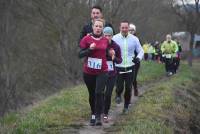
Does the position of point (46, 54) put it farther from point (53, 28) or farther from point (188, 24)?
point (188, 24)

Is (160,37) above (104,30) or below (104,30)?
above

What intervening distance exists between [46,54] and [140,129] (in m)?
23.4

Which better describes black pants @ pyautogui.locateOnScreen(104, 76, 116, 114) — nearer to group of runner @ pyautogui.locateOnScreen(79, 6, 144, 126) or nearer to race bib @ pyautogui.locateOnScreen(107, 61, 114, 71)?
group of runner @ pyautogui.locateOnScreen(79, 6, 144, 126)

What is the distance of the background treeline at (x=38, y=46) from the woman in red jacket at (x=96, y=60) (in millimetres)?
19317

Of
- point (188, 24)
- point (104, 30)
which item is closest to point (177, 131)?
point (104, 30)

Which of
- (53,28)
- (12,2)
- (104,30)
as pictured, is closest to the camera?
(104,30)

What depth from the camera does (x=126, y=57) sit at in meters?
12.8

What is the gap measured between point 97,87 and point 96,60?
0.53m

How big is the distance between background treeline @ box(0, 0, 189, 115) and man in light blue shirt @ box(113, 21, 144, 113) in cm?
1735

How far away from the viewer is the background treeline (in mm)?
31047

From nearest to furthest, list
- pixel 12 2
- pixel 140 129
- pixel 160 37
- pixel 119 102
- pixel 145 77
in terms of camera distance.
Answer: pixel 140 129 < pixel 119 102 < pixel 145 77 < pixel 12 2 < pixel 160 37

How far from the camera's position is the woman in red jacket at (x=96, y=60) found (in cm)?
1033

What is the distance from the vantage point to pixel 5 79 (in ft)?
102

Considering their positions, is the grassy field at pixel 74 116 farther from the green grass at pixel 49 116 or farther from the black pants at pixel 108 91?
the black pants at pixel 108 91
